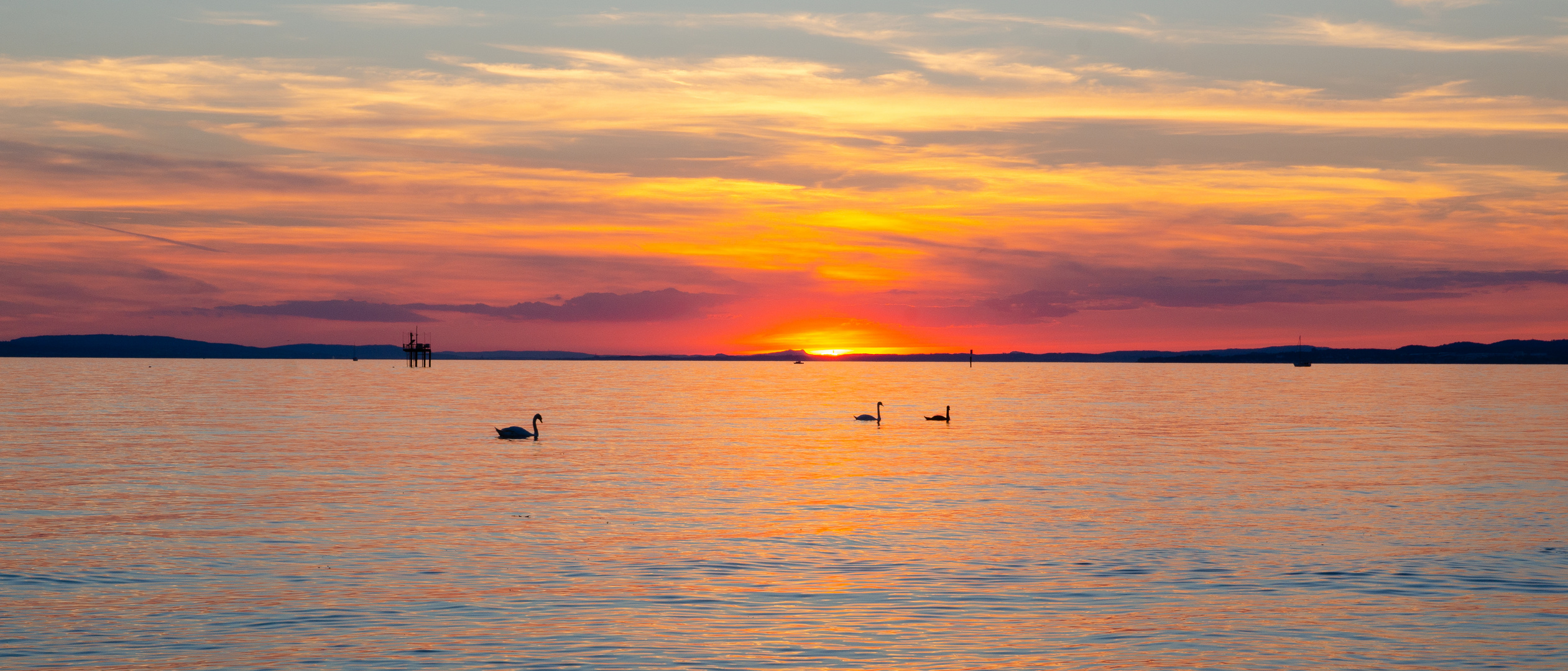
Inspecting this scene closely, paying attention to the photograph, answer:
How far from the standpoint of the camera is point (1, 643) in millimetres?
16750

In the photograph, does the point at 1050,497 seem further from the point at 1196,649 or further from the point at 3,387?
the point at 3,387

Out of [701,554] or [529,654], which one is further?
[701,554]

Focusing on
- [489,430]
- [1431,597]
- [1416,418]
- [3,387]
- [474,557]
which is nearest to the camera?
[1431,597]

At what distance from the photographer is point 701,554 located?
24250 millimetres

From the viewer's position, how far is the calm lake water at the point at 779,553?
17.1 meters

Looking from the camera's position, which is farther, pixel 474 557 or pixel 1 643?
pixel 474 557

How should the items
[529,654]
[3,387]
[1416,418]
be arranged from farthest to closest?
[3,387] < [1416,418] < [529,654]

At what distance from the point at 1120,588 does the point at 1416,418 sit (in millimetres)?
64493

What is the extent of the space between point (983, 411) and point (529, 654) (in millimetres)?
71779

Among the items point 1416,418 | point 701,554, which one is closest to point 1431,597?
point 701,554

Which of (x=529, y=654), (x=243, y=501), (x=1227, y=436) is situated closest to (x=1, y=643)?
(x=529, y=654)

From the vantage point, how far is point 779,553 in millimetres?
24453

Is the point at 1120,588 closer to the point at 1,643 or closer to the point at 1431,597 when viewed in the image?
the point at 1431,597

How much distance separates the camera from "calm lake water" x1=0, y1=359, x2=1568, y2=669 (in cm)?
1708
